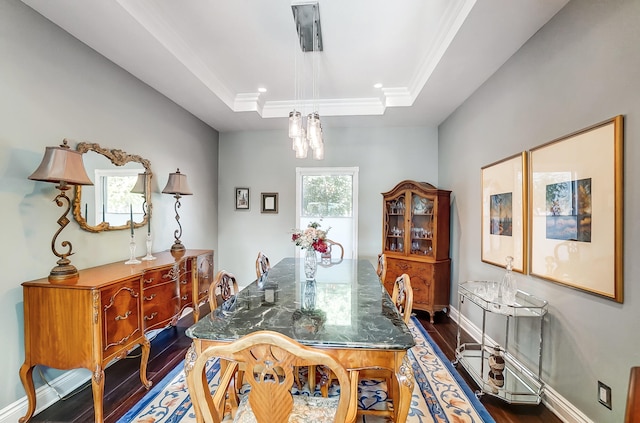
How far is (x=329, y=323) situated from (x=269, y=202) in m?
3.52

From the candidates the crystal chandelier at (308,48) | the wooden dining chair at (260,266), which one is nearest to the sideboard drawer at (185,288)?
the wooden dining chair at (260,266)

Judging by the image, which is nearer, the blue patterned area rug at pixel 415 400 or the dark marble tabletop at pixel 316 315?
the dark marble tabletop at pixel 316 315

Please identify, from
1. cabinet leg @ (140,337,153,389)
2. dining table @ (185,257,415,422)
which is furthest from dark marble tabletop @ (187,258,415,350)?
cabinet leg @ (140,337,153,389)

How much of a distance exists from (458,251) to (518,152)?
5.46 ft

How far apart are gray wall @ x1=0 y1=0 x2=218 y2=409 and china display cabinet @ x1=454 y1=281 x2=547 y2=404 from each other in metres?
3.28

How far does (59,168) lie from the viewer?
1830 millimetres

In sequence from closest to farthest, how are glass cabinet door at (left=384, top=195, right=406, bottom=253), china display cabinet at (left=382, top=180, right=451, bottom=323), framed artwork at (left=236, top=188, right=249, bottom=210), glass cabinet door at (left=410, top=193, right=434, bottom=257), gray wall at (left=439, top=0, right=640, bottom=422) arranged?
gray wall at (left=439, top=0, right=640, bottom=422) < china display cabinet at (left=382, top=180, right=451, bottom=323) < glass cabinet door at (left=410, top=193, right=434, bottom=257) < glass cabinet door at (left=384, top=195, right=406, bottom=253) < framed artwork at (left=236, top=188, right=249, bottom=210)

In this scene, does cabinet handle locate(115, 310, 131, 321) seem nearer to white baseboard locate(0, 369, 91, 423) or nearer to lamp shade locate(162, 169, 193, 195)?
white baseboard locate(0, 369, 91, 423)

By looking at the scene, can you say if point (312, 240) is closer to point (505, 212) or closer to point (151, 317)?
point (151, 317)

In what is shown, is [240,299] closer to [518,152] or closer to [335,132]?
[518,152]

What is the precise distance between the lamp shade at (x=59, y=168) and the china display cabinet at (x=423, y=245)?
356 cm

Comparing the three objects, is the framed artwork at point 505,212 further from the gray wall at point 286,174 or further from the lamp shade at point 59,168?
the lamp shade at point 59,168

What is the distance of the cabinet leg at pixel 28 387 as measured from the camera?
72.2 inches

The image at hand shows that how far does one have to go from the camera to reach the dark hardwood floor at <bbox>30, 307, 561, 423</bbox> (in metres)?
1.93
